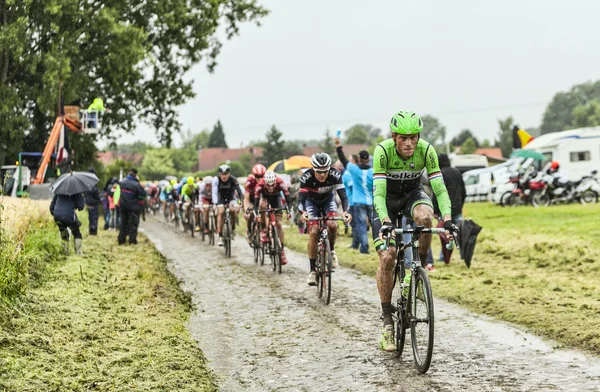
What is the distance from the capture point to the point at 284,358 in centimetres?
761

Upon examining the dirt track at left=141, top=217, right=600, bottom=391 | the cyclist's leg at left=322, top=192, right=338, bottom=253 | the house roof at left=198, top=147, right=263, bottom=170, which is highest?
the house roof at left=198, top=147, right=263, bottom=170

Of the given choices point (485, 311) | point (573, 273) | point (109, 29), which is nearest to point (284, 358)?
point (485, 311)

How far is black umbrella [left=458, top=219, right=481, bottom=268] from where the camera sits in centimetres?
1423

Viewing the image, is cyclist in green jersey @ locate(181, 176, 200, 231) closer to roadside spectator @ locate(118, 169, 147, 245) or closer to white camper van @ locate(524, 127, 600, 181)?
roadside spectator @ locate(118, 169, 147, 245)

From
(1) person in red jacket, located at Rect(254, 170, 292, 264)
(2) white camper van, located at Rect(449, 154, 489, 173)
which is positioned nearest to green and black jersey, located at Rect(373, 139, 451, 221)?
(1) person in red jacket, located at Rect(254, 170, 292, 264)

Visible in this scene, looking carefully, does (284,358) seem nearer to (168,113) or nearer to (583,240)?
(583,240)

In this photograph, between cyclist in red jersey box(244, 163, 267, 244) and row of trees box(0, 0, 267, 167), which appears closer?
cyclist in red jersey box(244, 163, 267, 244)

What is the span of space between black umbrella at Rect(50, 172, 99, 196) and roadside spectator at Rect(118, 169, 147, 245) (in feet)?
16.5

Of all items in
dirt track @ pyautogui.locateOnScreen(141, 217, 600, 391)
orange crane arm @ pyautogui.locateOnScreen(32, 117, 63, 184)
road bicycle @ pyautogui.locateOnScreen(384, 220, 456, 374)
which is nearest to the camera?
dirt track @ pyautogui.locateOnScreen(141, 217, 600, 391)

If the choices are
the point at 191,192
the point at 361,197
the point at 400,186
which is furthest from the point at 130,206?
the point at 400,186

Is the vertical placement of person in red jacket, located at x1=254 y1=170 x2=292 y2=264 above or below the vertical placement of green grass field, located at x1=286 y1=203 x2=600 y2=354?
above

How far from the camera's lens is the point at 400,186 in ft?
25.0

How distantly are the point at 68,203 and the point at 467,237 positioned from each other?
7507mm

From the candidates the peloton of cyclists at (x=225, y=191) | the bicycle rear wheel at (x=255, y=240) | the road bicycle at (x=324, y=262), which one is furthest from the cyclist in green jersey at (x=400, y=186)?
the peloton of cyclists at (x=225, y=191)
